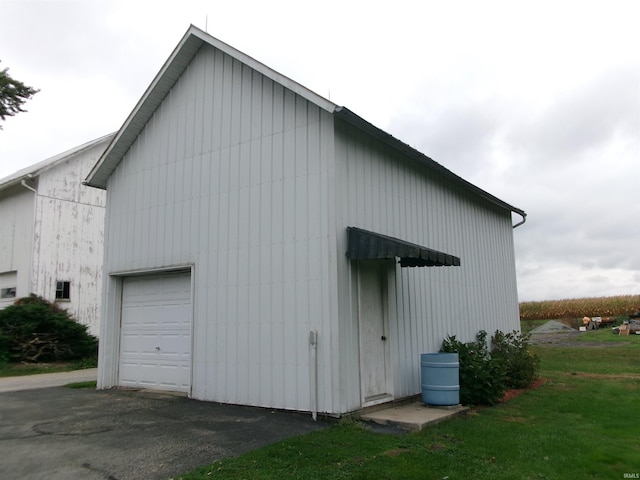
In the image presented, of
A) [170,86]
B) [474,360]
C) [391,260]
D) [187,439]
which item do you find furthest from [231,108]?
[474,360]

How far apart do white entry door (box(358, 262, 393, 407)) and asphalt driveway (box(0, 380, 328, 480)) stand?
4.54 feet

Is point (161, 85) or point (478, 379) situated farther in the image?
point (161, 85)

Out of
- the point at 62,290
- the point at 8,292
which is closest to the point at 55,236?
the point at 62,290

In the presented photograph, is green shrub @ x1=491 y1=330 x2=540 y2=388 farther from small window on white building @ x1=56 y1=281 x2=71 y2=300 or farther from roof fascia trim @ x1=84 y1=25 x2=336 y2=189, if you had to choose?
small window on white building @ x1=56 y1=281 x2=71 y2=300

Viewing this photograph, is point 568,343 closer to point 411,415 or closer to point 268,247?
point 411,415

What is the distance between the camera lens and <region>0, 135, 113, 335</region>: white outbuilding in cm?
1930

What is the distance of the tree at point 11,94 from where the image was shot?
48.2ft

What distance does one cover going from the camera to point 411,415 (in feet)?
26.6

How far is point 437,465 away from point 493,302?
30.7ft

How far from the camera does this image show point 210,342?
9648 mm

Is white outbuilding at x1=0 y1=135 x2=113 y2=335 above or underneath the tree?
underneath

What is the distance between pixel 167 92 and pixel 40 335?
10.6 metres

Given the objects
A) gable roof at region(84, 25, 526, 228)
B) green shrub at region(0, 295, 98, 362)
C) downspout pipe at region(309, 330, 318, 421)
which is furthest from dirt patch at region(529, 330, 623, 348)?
green shrub at region(0, 295, 98, 362)

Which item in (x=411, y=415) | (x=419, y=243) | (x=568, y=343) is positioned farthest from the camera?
(x=568, y=343)
